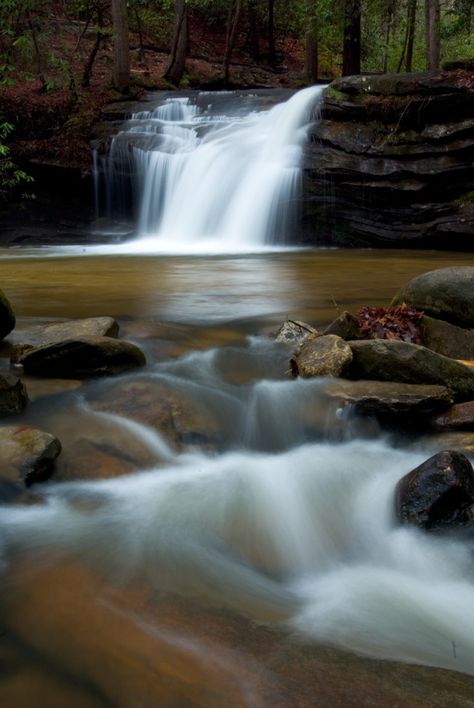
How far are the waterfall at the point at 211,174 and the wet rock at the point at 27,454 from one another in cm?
1049

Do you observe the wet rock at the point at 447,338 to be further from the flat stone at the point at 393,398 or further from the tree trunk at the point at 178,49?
the tree trunk at the point at 178,49

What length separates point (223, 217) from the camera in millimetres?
14297

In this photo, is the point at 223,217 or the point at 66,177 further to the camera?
the point at 66,177

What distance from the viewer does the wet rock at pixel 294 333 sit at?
16.8 feet

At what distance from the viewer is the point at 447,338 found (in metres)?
4.75

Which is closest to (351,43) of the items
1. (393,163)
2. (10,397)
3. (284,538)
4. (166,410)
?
(393,163)

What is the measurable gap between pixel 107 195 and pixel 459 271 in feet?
44.2

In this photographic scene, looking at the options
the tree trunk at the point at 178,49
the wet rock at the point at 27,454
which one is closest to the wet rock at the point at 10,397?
the wet rock at the point at 27,454

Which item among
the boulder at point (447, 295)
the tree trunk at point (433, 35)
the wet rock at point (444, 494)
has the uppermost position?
the tree trunk at point (433, 35)

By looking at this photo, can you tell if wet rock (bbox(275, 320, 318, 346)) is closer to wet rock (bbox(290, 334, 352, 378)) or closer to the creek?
the creek

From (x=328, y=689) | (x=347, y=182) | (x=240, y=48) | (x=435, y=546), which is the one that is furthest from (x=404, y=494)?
(x=240, y=48)

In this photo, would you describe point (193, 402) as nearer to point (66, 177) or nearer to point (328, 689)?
point (328, 689)

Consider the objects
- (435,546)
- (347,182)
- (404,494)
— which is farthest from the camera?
(347,182)

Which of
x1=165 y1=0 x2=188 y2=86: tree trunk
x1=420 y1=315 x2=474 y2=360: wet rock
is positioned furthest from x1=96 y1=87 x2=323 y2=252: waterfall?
x1=420 y1=315 x2=474 y2=360: wet rock
